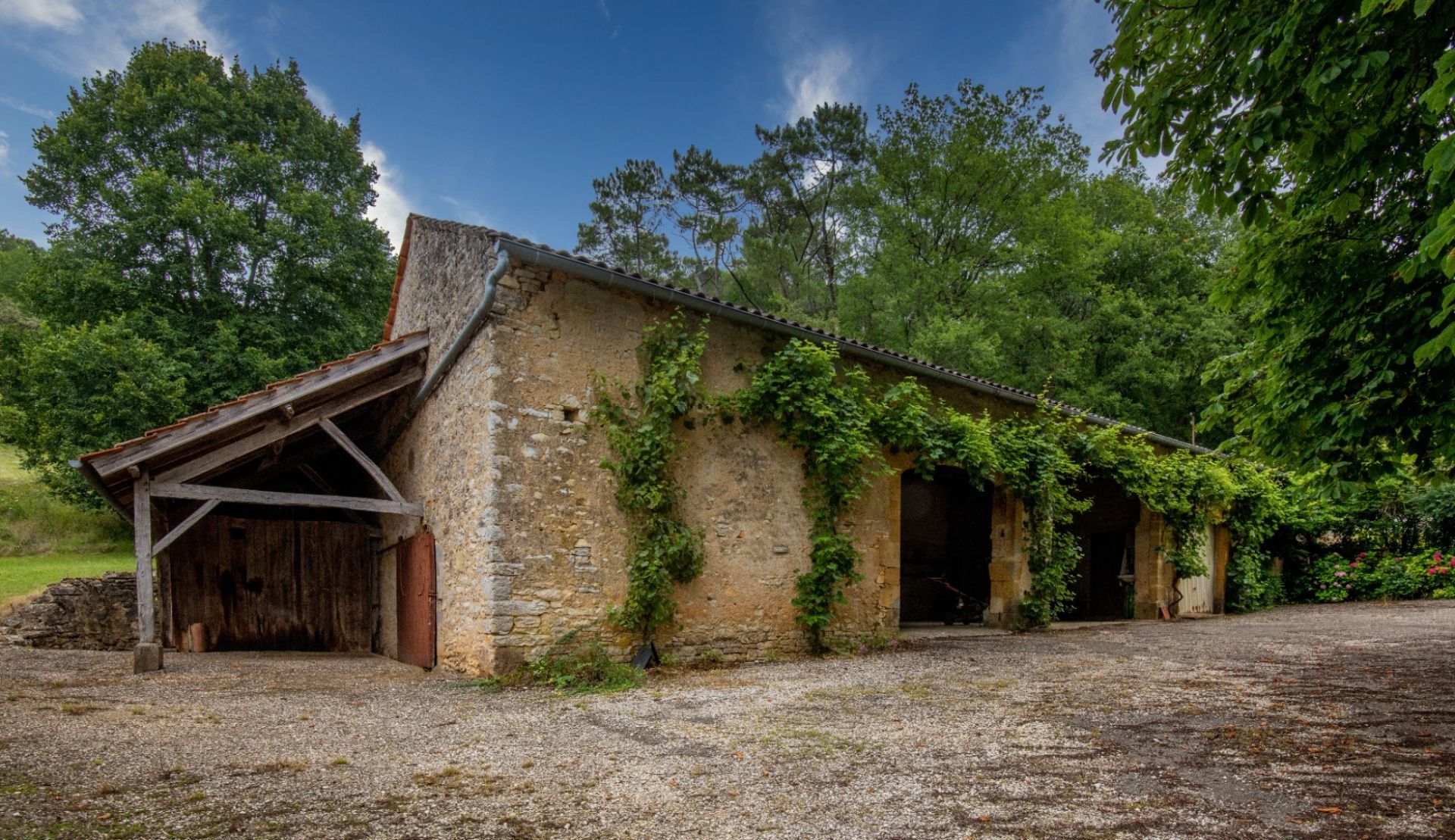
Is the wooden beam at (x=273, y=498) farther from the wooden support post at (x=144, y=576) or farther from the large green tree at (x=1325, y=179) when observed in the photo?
the large green tree at (x=1325, y=179)

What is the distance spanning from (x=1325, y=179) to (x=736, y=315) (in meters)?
4.60

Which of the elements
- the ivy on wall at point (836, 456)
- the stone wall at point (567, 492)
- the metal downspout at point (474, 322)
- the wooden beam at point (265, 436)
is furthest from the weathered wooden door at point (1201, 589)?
the wooden beam at point (265, 436)

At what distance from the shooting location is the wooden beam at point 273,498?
259 inches

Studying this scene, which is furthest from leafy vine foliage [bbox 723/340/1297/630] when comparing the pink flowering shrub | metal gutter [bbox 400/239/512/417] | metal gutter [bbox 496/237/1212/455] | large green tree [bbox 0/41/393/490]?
large green tree [bbox 0/41/393/490]

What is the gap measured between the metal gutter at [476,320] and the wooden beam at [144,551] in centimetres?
253

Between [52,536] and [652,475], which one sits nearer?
[652,475]

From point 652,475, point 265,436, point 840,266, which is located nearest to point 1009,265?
point 840,266

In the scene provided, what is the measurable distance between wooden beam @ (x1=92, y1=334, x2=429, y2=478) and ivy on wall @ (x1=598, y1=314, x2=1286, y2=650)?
8.69ft

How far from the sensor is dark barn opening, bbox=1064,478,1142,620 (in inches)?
507

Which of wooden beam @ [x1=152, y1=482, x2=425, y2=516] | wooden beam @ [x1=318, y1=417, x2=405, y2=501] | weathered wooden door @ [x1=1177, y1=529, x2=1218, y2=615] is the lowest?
weathered wooden door @ [x1=1177, y1=529, x2=1218, y2=615]

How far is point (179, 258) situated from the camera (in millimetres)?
16188

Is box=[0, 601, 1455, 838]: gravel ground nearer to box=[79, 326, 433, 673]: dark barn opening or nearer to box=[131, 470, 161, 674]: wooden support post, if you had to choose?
box=[131, 470, 161, 674]: wooden support post

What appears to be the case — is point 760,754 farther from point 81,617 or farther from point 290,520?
point 81,617

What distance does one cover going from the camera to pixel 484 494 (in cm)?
616
